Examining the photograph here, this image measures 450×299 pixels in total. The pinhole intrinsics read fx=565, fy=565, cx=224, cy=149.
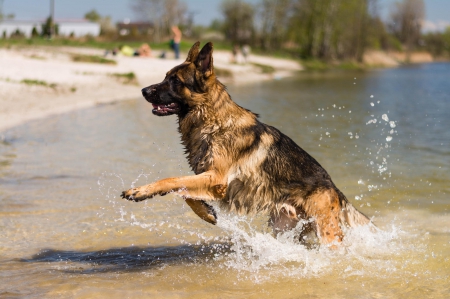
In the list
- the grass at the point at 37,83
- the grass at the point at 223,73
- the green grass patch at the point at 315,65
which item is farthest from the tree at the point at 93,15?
the grass at the point at 37,83

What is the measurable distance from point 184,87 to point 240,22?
70.7 m

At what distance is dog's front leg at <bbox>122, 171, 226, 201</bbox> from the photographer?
548 cm

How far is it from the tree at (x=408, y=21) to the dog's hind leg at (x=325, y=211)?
399 ft

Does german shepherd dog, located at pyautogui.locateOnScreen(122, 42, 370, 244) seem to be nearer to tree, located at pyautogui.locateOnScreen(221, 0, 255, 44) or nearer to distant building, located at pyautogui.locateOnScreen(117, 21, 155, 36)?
tree, located at pyautogui.locateOnScreen(221, 0, 255, 44)

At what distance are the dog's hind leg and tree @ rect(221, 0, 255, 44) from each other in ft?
228

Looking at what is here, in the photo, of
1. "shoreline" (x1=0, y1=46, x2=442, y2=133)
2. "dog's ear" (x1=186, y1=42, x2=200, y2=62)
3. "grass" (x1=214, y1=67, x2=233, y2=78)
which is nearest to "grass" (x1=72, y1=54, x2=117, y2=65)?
"shoreline" (x1=0, y1=46, x2=442, y2=133)

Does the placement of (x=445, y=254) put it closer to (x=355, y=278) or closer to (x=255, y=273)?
(x=355, y=278)

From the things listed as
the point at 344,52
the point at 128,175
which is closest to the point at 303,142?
the point at 128,175

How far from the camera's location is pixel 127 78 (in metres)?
27.0

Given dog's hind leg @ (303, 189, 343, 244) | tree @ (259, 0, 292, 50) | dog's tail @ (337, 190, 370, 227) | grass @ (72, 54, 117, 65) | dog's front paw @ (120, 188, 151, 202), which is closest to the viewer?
dog's front paw @ (120, 188, 151, 202)

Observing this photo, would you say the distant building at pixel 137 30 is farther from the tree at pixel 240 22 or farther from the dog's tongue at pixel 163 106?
the dog's tongue at pixel 163 106

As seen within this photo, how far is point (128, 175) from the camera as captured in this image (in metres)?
10.1

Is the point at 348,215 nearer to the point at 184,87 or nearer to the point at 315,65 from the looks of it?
the point at 184,87

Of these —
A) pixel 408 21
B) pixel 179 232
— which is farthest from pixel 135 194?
pixel 408 21
